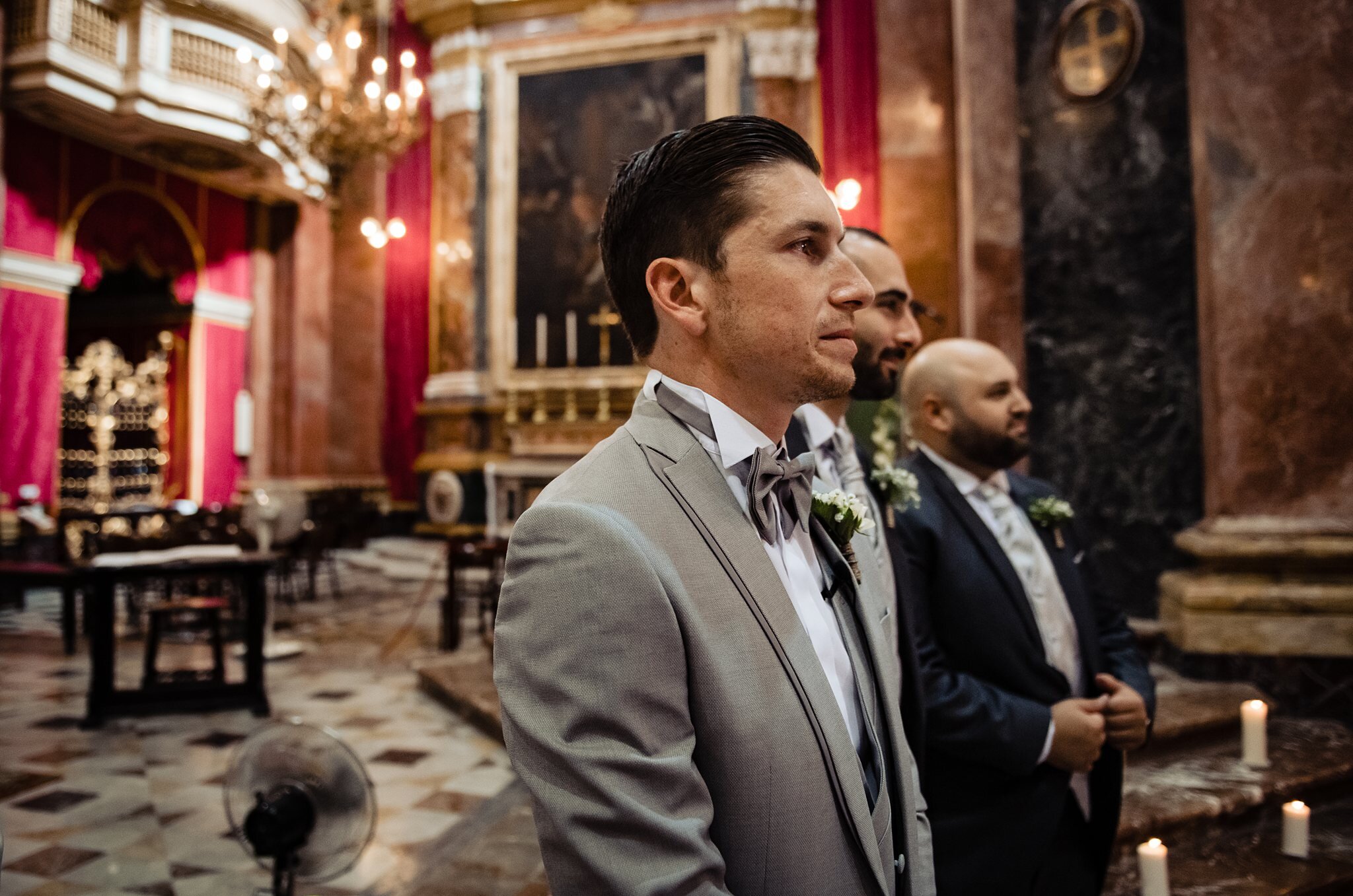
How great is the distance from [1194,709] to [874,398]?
8.98 feet

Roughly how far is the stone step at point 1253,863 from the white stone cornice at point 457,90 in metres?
11.5

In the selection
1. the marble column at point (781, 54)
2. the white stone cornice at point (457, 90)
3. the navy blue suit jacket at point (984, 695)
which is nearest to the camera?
the navy blue suit jacket at point (984, 695)

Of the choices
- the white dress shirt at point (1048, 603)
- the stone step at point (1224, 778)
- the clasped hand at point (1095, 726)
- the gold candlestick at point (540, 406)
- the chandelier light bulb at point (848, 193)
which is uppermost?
the chandelier light bulb at point (848, 193)

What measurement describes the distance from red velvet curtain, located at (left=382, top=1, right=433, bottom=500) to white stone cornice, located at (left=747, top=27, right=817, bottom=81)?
4.86m

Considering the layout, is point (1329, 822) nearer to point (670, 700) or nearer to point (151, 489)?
point (670, 700)

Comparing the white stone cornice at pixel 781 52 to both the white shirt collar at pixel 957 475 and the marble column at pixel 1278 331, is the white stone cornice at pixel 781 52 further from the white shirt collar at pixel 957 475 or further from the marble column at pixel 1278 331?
the white shirt collar at pixel 957 475

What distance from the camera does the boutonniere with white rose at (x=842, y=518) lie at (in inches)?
49.2

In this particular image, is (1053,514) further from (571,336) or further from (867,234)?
(571,336)

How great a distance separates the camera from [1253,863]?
9.16ft

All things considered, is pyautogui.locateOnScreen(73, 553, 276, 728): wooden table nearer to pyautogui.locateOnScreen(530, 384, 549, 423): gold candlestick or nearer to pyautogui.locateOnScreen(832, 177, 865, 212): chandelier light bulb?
pyautogui.locateOnScreen(832, 177, 865, 212): chandelier light bulb

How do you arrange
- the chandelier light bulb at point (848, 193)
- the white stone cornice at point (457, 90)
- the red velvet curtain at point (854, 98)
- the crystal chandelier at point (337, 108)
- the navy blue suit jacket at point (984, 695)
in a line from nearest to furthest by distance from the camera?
the navy blue suit jacket at point (984, 695) → the chandelier light bulb at point (848, 193) → the crystal chandelier at point (337, 108) → the red velvet curtain at point (854, 98) → the white stone cornice at point (457, 90)

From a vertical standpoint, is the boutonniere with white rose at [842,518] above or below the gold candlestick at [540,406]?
below

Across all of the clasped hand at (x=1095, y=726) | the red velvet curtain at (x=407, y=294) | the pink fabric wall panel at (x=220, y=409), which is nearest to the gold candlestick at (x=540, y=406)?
the red velvet curtain at (x=407, y=294)

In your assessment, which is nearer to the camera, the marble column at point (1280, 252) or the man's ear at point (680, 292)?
the man's ear at point (680, 292)
